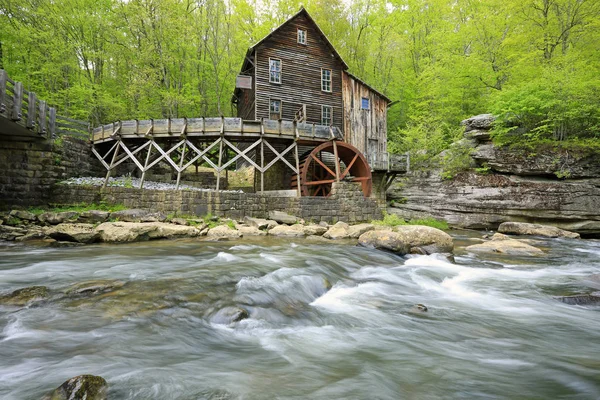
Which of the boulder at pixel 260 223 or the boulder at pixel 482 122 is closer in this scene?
the boulder at pixel 260 223

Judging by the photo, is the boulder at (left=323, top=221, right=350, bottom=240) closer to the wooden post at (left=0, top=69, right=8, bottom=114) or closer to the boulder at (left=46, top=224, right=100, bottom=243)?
the boulder at (left=46, top=224, right=100, bottom=243)

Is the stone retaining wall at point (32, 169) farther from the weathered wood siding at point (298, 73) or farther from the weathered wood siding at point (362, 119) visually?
the weathered wood siding at point (362, 119)

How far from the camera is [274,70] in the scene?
17234mm

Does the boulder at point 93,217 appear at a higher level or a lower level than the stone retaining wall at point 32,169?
lower

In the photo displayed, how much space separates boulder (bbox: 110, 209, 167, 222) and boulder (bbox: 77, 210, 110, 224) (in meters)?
0.32

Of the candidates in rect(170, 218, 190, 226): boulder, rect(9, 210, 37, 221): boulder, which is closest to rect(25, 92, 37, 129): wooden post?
rect(9, 210, 37, 221): boulder

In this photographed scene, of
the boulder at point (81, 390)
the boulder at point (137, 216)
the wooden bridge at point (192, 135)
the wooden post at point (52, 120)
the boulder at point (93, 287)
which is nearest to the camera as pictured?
the boulder at point (81, 390)

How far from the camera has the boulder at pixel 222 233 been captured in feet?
31.2

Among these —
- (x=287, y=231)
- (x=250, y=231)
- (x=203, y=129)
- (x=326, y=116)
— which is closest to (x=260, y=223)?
(x=250, y=231)

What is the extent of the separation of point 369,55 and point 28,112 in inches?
972

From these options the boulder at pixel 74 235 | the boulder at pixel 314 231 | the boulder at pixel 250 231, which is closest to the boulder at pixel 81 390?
the boulder at pixel 74 235

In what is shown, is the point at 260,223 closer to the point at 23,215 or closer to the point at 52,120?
the point at 23,215

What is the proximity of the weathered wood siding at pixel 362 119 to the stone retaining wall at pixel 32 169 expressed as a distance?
1449 cm

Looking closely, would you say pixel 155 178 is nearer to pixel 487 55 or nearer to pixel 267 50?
pixel 267 50
